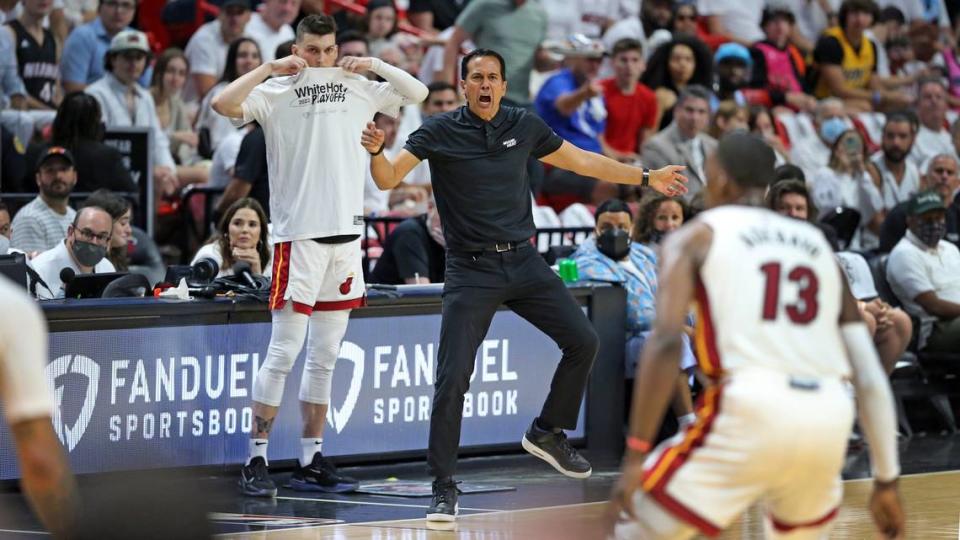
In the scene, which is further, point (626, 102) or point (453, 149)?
point (626, 102)

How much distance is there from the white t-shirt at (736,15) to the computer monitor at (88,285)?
32.3ft

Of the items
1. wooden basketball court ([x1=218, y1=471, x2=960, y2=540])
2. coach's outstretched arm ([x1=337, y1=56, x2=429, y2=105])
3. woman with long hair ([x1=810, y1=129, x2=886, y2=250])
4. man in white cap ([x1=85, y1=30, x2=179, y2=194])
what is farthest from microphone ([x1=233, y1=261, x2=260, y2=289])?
woman with long hair ([x1=810, y1=129, x2=886, y2=250])

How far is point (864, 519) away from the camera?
850cm

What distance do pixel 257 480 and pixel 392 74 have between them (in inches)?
90.1

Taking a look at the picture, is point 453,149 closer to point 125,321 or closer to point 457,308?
point 457,308

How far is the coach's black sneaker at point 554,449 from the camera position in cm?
902

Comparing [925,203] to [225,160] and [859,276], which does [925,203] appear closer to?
[859,276]

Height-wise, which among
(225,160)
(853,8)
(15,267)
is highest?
(853,8)

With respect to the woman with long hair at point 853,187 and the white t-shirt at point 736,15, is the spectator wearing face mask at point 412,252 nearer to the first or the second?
the woman with long hair at point 853,187

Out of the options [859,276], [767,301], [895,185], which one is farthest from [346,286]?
[895,185]

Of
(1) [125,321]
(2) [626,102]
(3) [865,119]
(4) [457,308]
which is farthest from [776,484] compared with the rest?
(3) [865,119]

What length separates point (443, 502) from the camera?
8.30m

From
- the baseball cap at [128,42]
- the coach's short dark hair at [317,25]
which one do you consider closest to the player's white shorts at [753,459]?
the coach's short dark hair at [317,25]

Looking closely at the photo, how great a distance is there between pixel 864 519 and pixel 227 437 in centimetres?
351
